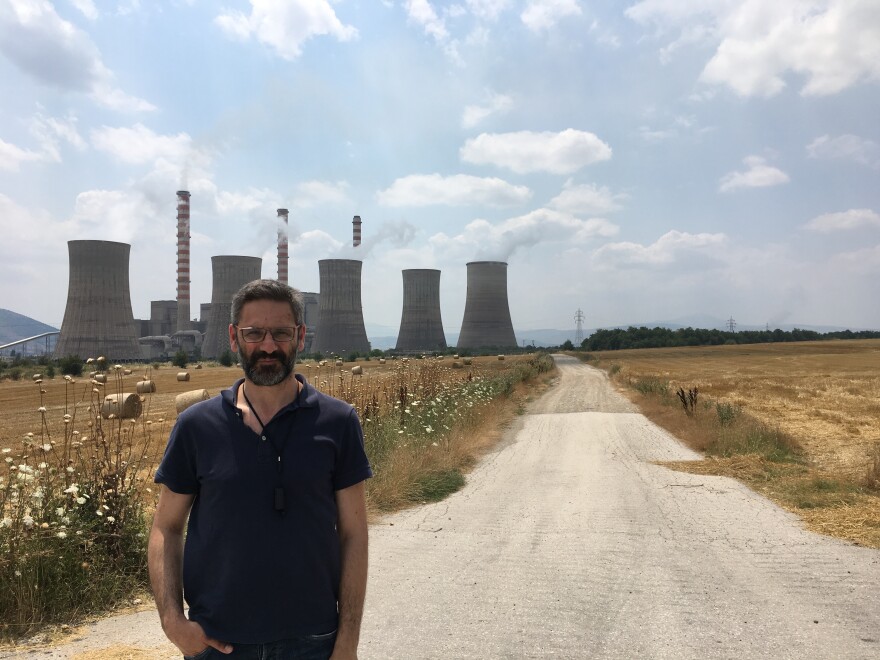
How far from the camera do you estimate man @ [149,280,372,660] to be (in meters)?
2.01

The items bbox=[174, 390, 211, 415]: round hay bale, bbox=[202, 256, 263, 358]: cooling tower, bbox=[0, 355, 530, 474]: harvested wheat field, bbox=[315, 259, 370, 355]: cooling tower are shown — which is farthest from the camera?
bbox=[315, 259, 370, 355]: cooling tower

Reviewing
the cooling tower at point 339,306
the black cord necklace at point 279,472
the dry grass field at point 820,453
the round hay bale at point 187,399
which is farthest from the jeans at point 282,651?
the cooling tower at point 339,306

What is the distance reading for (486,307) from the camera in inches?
2699

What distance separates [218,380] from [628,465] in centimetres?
2717

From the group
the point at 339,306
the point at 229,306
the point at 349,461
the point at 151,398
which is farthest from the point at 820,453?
the point at 339,306

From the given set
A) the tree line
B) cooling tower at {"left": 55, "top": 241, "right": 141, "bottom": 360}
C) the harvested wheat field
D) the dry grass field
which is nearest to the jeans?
the harvested wheat field

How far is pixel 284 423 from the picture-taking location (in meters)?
2.10

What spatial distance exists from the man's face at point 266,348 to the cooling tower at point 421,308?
6607 centimetres

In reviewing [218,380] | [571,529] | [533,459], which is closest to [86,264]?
[218,380]

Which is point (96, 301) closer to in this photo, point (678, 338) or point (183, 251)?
point (183, 251)

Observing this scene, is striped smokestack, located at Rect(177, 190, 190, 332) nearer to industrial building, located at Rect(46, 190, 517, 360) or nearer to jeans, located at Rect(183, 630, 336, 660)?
industrial building, located at Rect(46, 190, 517, 360)

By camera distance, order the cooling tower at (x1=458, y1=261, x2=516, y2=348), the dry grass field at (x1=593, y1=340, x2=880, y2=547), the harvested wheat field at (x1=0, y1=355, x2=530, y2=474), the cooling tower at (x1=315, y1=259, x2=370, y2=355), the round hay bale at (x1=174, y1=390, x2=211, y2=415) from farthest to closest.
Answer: the cooling tower at (x1=458, y1=261, x2=516, y2=348) < the cooling tower at (x1=315, y1=259, x2=370, y2=355) < the round hay bale at (x1=174, y1=390, x2=211, y2=415) < the harvested wheat field at (x1=0, y1=355, x2=530, y2=474) < the dry grass field at (x1=593, y1=340, x2=880, y2=547)

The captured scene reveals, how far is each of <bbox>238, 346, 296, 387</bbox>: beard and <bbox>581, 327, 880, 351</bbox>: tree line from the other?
311ft

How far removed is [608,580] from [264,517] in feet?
11.8
